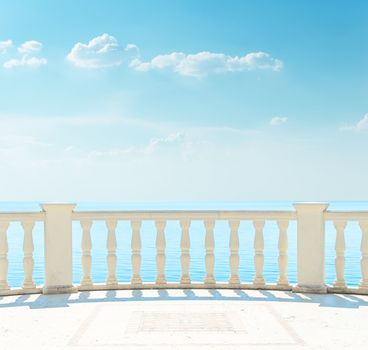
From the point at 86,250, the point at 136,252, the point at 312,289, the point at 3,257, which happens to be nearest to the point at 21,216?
the point at 3,257

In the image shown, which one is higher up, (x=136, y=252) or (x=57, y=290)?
(x=136, y=252)

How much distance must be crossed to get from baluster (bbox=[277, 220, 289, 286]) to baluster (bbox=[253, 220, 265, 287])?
0.25 metres

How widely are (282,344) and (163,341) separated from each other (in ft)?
3.71

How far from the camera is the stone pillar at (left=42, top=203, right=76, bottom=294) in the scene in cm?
→ 717

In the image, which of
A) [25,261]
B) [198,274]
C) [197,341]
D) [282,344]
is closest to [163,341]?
[197,341]

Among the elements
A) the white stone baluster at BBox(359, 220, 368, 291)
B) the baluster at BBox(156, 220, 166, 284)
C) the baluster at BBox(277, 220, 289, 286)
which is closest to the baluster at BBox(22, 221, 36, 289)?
the baluster at BBox(156, 220, 166, 284)

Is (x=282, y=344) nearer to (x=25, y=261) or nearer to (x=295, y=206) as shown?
(x=295, y=206)

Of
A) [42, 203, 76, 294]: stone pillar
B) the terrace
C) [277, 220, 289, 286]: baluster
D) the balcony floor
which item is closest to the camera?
the balcony floor

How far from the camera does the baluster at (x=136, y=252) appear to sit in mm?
7359

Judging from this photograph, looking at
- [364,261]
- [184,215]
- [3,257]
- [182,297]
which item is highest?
[184,215]

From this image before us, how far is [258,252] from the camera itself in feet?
24.4

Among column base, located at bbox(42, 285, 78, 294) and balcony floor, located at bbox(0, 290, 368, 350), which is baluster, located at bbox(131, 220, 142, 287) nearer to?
balcony floor, located at bbox(0, 290, 368, 350)

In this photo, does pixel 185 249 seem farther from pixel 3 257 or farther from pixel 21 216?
pixel 3 257

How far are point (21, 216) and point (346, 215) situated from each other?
442 centimetres
